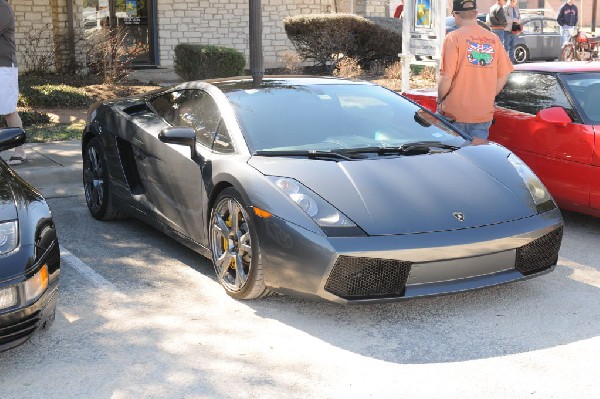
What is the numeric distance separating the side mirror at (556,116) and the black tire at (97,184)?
133 inches

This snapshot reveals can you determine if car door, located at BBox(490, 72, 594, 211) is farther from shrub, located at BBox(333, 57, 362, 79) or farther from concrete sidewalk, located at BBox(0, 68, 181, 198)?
shrub, located at BBox(333, 57, 362, 79)

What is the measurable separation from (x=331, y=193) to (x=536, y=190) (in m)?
1.35

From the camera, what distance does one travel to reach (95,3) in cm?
2025

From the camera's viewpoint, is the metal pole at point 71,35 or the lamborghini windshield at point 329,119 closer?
the lamborghini windshield at point 329,119

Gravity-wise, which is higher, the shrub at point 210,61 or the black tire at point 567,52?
the shrub at point 210,61

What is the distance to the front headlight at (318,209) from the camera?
500 centimetres

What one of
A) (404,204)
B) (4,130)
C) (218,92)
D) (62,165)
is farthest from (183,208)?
(62,165)

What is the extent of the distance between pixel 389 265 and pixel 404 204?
0.42 meters

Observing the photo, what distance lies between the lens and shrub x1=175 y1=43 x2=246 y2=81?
16.7 metres

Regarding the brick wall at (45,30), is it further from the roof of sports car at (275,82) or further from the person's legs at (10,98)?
the roof of sports car at (275,82)

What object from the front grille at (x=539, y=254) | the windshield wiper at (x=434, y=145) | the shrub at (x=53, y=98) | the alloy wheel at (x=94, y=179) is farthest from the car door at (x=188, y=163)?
the shrub at (x=53, y=98)

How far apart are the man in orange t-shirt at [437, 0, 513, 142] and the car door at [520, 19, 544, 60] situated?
1928 centimetres

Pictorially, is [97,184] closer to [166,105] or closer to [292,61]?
[166,105]

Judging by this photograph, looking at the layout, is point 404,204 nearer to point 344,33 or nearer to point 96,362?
point 96,362
